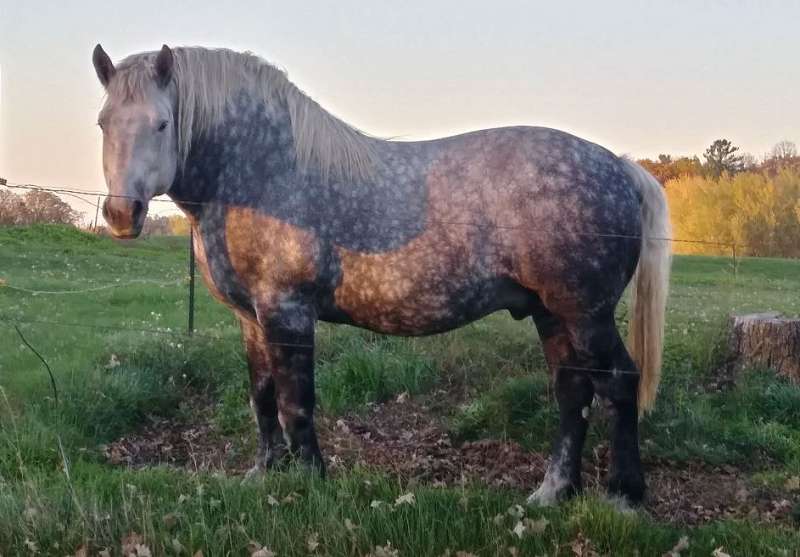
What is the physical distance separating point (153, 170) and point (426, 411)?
3.68m

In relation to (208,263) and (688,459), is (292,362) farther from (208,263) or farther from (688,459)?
(688,459)

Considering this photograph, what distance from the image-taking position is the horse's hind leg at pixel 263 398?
200 inches

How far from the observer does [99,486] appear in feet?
15.1

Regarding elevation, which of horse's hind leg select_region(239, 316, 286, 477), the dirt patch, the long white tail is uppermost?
the long white tail

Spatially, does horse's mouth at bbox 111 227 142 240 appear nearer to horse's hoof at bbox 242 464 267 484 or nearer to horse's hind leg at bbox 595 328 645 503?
horse's hoof at bbox 242 464 267 484

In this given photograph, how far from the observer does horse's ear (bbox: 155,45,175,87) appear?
4.15 meters

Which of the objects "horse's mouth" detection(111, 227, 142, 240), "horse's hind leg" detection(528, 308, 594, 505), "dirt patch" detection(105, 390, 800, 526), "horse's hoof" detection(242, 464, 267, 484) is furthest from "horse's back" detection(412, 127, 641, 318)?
"horse's hoof" detection(242, 464, 267, 484)

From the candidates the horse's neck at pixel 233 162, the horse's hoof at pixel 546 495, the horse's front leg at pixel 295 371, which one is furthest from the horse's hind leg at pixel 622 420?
the horse's neck at pixel 233 162

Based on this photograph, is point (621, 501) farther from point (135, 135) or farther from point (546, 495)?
point (135, 135)

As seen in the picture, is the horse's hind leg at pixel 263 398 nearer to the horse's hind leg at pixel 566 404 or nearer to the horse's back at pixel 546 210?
the horse's back at pixel 546 210

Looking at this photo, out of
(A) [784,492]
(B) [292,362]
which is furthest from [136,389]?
(A) [784,492]

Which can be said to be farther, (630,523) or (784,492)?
(784,492)

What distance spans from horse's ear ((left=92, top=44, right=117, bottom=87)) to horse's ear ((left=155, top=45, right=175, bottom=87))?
237mm

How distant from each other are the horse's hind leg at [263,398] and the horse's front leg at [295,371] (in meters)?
0.35
